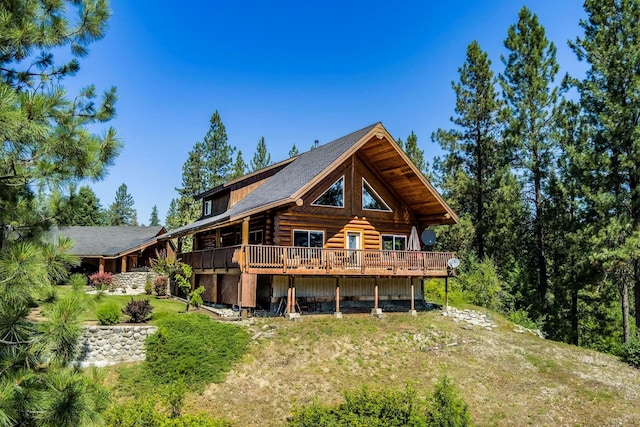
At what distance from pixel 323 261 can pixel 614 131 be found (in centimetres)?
1587

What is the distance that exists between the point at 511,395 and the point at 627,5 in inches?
809

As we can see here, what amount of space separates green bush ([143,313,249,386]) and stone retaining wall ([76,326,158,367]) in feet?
1.31

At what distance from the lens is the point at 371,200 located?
22.2m

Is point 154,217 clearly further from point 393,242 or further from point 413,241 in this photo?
point 413,241

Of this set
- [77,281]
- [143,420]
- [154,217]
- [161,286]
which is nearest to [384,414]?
[143,420]

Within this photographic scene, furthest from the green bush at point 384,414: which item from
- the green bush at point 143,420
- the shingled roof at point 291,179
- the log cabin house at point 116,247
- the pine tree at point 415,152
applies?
the pine tree at point 415,152

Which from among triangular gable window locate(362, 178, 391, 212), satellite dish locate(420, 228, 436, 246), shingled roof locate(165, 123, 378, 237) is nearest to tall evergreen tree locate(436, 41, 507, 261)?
satellite dish locate(420, 228, 436, 246)

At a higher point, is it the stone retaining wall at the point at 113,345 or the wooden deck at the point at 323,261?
the wooden deck at the point at 323,261

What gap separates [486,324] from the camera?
19781 millimetres

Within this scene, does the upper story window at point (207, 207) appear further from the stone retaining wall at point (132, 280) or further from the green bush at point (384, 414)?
the green bush at point (384, 414)

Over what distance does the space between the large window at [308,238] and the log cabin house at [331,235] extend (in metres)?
0.05

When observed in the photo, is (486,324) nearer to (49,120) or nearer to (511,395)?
(511,395)

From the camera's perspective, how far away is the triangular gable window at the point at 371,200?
22.0m

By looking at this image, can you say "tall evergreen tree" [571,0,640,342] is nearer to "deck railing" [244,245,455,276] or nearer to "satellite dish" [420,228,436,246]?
"satellite dish" [420,228,436,246]
